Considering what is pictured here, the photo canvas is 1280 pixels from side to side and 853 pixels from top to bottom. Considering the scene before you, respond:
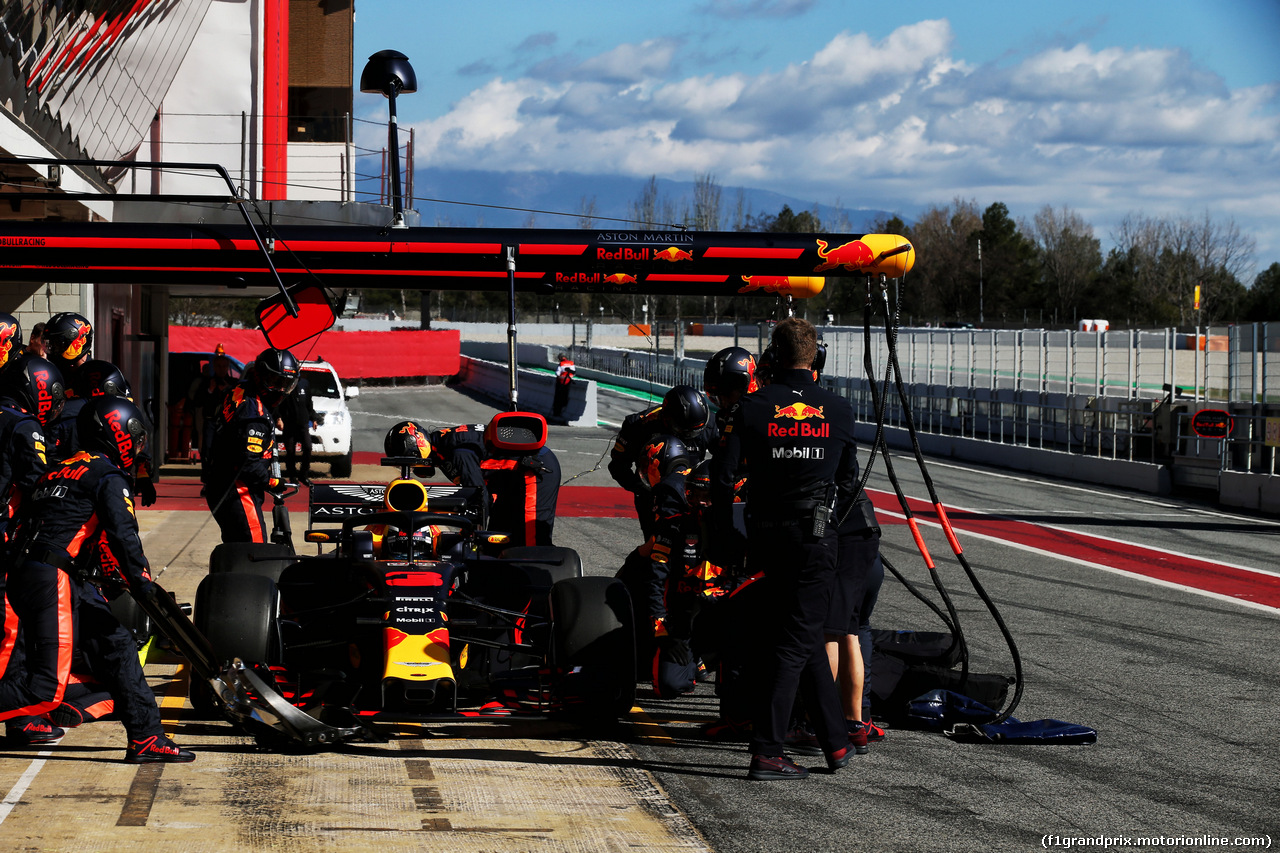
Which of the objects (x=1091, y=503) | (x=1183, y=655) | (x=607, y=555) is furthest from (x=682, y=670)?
(x=1091, y=503)

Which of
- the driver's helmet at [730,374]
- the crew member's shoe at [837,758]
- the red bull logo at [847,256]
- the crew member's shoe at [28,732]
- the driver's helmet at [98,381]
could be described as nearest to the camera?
the crew member's shoe at [837,758]

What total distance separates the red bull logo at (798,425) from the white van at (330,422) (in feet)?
44.5

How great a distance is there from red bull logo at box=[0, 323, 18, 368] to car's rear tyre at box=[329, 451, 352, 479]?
466 inches

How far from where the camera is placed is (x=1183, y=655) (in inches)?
328

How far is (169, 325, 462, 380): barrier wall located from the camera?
4075 centimetres

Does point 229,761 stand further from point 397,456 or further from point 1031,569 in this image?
point 1031,569

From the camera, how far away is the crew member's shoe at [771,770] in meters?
5.38

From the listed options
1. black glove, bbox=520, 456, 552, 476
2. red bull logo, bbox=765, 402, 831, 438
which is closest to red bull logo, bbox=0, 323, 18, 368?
black glove, bbox=520, 456, 552, 476

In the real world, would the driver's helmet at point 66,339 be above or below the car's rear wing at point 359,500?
above

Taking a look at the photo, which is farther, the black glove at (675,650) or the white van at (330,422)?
the white van at (330,422)

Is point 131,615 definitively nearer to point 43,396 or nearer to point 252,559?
point 252,559

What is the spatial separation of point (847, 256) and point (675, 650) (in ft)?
12.5

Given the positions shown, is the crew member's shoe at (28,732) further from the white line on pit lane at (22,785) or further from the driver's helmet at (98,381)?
the driver's helmet at (98,381)

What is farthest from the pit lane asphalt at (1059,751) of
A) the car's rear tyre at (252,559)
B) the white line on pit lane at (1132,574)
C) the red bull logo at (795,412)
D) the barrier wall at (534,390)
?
the barrier wall at (534,390)
